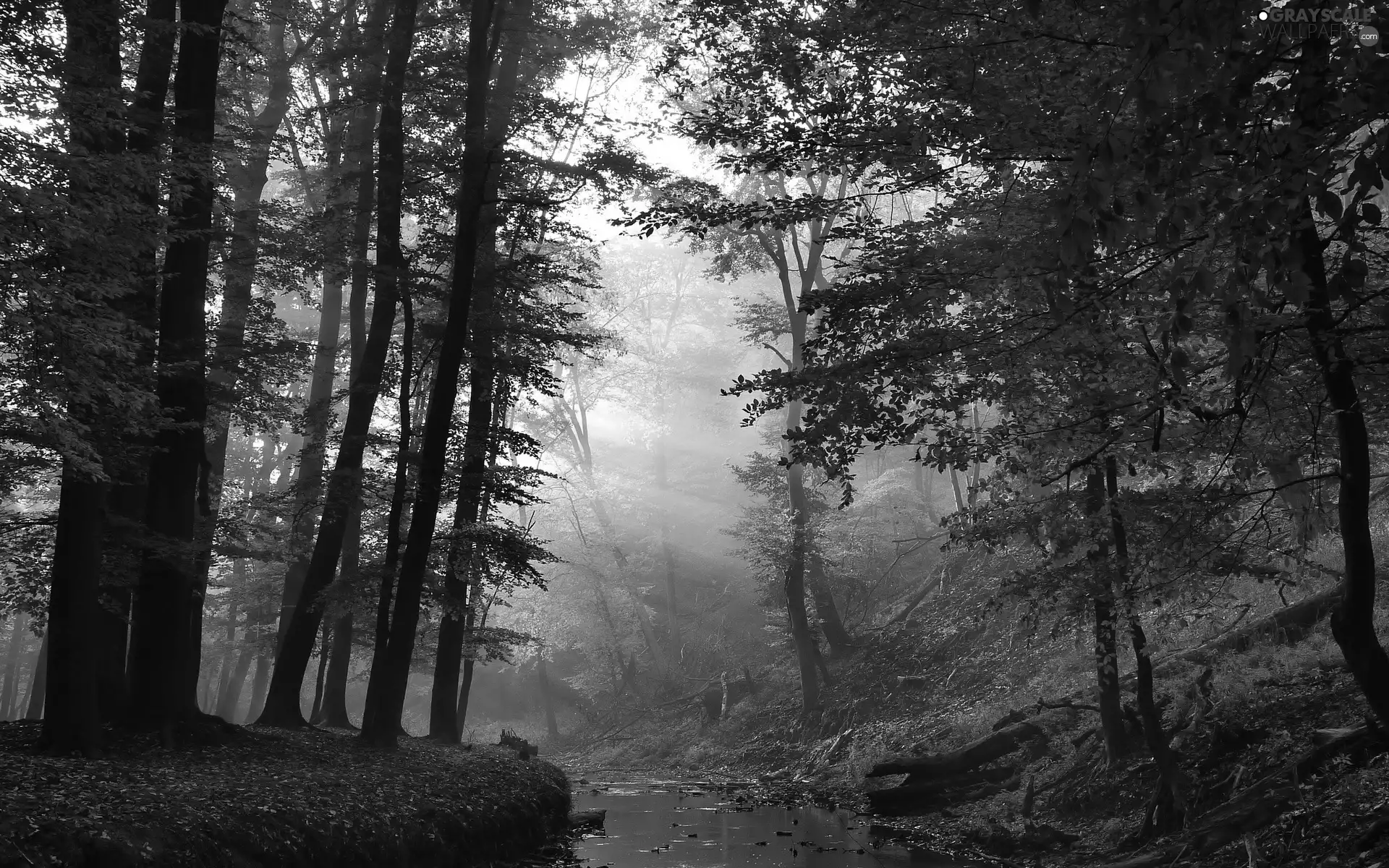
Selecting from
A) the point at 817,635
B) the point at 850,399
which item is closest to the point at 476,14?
the point at 850,399

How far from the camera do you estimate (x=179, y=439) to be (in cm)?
1052

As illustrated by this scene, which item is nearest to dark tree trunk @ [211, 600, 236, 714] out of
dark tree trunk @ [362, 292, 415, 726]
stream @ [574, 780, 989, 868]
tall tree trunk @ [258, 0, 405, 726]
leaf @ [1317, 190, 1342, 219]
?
tall tree trunk @ [258, 0, 405, 726]

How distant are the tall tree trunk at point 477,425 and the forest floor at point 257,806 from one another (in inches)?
138

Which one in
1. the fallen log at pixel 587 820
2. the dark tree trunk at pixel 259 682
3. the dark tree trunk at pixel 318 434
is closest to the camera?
the fallen log at pixel 587 820

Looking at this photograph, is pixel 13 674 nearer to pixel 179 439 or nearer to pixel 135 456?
pixel 135 456

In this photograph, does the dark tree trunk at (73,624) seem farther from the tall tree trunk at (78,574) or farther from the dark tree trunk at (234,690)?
the dark tree trunk at (234,690)

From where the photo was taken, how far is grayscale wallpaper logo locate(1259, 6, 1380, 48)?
404cm

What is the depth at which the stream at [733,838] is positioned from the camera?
11195 millimetres

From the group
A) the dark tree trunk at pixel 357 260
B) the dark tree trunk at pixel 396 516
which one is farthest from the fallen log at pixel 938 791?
the dark tree trunk at pixel 357 260

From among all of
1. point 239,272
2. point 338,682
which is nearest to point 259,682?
point 338,682

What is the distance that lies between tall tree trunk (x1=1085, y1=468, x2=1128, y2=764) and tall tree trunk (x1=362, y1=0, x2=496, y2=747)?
8.54 meters

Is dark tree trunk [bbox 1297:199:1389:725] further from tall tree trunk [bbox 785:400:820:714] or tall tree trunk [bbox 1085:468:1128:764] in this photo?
tall tree trunk [bbox 785:400:820:714]

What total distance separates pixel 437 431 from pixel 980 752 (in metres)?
10.0

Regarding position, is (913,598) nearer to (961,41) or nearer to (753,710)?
(753,710)
